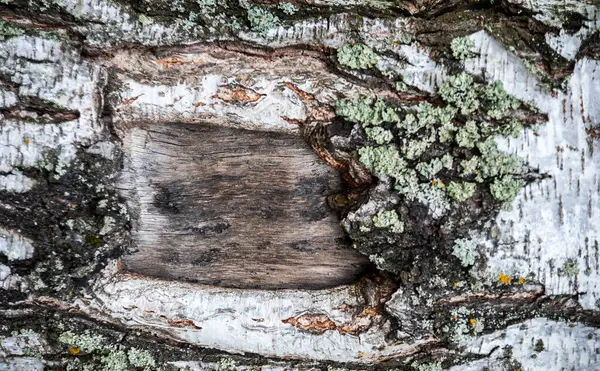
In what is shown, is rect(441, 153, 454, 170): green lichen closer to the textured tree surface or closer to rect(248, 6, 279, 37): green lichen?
the textured tree surface

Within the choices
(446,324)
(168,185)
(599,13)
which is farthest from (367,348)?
(599,13)

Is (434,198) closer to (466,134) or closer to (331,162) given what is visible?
(466,134)

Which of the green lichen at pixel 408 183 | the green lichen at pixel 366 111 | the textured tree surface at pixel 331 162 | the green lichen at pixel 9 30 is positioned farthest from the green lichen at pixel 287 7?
the green lichen at pixel 9 30

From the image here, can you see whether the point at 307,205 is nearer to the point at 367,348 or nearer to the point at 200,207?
the point at 200,207

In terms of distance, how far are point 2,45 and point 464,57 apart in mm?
1936

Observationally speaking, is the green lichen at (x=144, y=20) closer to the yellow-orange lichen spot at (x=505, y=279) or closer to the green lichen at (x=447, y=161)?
the green lichen at (x=447, y=161)

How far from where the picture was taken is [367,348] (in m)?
2.17

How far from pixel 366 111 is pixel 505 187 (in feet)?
2.23

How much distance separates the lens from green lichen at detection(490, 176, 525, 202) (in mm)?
1951

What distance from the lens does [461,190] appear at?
6.45 feet

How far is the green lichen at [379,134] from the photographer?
1962mm

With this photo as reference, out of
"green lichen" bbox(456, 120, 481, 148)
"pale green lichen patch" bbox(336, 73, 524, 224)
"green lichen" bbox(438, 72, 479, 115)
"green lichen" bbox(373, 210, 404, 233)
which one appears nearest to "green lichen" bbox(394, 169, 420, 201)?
"pale green lichen patch" bbox(336, 73, 524, 224)

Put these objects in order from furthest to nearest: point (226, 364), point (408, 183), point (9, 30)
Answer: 1. point (226, 364)
2. point (408, 183)
3. point (9, 30)

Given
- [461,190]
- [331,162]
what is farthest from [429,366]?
[331,162]
